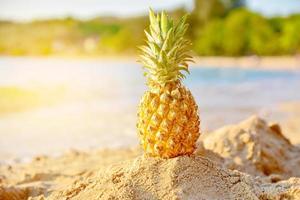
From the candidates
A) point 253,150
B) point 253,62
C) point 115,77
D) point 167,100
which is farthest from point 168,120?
point 253,62

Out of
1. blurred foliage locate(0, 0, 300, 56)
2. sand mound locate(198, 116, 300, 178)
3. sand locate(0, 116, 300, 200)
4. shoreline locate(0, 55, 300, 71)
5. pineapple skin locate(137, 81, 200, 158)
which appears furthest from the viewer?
blurred foliage locate(0, 0, 300, 56)

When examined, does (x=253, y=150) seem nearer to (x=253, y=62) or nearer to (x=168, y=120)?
(x=168, y=120)

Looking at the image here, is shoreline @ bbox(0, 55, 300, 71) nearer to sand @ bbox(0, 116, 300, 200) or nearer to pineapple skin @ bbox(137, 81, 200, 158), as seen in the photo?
sand @ bbox(0, 116, 300, 200)

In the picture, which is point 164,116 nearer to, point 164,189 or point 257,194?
point 164,189

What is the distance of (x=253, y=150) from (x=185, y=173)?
217cm

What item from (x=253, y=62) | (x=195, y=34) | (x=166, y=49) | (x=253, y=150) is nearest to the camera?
(x=166, y=49)

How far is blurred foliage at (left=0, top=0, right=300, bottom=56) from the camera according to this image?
2689 inches

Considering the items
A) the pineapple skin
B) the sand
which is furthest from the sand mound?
the pineapple skin

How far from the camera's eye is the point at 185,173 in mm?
3594

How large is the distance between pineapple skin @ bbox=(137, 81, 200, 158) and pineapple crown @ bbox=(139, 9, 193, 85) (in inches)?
3.1

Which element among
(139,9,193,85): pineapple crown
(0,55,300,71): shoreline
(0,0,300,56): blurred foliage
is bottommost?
(0,55,300,71): shoreline

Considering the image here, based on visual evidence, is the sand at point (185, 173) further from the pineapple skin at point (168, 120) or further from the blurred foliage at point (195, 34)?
the blurred foliage at point (195, 34)

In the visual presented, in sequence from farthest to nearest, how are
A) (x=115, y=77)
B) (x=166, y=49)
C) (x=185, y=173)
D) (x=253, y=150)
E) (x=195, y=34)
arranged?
(x=195, y=34) → (x=115, y=77) → (x=253, y=150) → (x=166, y=49) → (x=185, y=173)

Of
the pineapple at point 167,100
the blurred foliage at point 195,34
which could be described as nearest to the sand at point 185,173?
the pineapple at point 167,100
